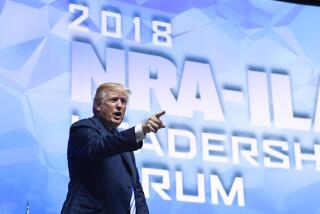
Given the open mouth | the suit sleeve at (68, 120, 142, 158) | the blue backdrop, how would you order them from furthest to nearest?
1. the blue backdrop
2. the open mouth
3. the suit sleeve at (68, 120, 142, 158)

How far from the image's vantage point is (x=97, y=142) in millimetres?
2096

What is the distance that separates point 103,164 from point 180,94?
5.53ft

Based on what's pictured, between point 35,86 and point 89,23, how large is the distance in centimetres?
51

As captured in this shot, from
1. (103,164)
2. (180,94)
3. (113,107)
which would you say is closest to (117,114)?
(113,107)

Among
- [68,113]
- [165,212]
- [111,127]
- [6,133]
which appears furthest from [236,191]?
[111,127]

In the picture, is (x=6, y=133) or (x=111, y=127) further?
(x=6, y=133)

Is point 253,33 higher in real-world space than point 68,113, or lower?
higher

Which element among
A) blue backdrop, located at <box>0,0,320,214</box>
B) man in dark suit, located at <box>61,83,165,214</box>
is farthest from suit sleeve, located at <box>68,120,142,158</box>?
blue backdrop, located at <box>0,0,320,214</box>

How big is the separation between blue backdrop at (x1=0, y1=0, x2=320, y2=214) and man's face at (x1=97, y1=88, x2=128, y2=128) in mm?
1070

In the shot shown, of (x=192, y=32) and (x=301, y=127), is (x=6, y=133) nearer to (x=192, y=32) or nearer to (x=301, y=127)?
(x=192, y=32)

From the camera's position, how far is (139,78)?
3777 millimetres

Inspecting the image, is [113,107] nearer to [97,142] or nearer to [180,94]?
[97,142]

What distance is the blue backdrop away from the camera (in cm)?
336

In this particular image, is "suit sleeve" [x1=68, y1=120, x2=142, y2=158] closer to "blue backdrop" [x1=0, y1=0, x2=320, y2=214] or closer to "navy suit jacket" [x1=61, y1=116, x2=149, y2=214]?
"navy suit jacket" [x1=61, y1=116, x2=149, y2=214]
